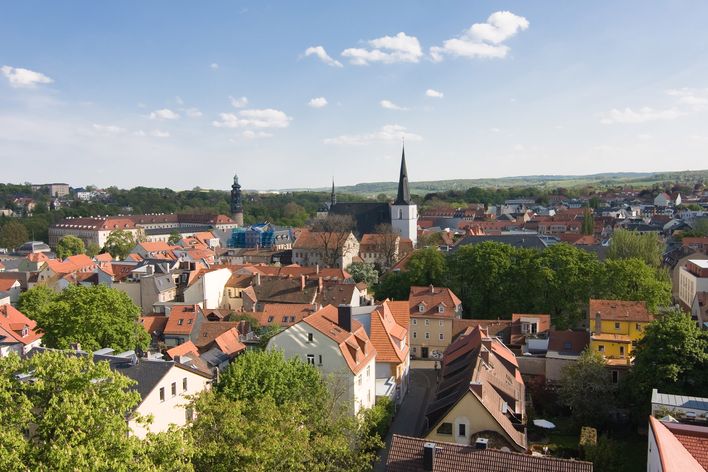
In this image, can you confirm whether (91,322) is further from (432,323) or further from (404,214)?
(404,214)

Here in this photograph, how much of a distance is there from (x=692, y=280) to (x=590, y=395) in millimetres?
38412

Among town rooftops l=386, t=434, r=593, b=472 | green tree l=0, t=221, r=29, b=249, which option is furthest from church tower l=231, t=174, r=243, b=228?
town rooftops l=386, t=434, r=593, b=472

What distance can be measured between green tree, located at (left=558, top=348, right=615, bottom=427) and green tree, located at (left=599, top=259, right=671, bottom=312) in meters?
18.1

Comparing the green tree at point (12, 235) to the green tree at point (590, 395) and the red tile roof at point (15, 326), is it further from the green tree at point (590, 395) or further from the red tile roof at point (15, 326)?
the green tree at point (590, 395)

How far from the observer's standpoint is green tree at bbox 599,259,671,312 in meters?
50.5

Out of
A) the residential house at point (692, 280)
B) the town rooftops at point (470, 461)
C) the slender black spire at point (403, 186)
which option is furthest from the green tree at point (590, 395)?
the slender black spire at point (403, 186)

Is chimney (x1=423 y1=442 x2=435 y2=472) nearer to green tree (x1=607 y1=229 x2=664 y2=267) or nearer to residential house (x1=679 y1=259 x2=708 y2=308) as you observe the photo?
residential house (x1=679 y1=259 x2=708 y2=308)

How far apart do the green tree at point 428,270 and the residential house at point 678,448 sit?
37566mm

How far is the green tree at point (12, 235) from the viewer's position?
420 feet

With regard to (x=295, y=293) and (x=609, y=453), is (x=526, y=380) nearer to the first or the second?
(x=609, y=453)

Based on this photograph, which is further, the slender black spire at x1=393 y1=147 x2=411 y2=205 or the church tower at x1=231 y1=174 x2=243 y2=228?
the church tower at x1=231 y1=174 x2=243 y2=228

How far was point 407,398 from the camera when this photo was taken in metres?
40.5

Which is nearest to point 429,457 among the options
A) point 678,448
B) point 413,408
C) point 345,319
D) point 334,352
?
point 678,448

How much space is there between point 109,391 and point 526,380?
31.1 metres
